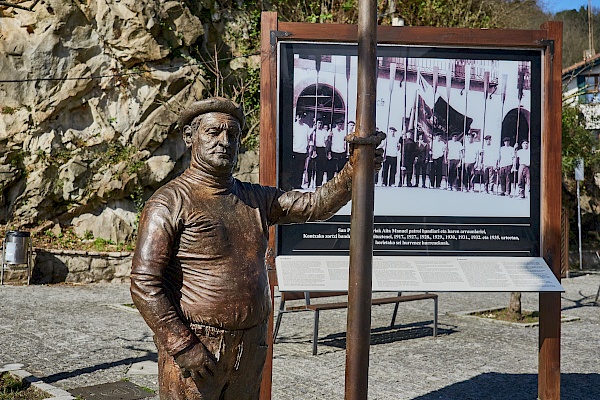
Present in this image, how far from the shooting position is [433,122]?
5703 mm

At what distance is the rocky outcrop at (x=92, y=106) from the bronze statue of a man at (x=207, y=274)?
42.5ft

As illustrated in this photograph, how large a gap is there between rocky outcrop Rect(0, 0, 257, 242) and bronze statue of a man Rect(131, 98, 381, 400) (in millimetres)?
12952

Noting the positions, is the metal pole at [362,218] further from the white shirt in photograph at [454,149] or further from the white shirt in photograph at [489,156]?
the white shirt in photograph at [489,156]

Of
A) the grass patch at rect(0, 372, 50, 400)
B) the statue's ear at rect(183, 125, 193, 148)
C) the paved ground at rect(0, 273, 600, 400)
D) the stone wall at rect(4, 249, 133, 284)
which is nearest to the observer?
the statue's ear at rect(183, 125, 193, 148)

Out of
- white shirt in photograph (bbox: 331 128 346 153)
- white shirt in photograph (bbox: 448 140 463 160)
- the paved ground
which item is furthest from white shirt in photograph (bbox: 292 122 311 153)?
the paved ground

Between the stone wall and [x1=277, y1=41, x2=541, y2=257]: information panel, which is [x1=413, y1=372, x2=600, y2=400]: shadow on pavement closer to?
[x1=277, y1=41, x2=541, y2=257]: information panel

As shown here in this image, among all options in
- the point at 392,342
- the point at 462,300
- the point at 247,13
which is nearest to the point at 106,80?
the point at 247,13

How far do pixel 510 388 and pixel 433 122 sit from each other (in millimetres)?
2763

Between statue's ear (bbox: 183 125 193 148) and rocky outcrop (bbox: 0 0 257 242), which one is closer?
statue's ear (bbox: 183 125 193 148)

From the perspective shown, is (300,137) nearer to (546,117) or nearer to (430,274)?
(430,274)

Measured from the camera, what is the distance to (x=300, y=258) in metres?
5.35

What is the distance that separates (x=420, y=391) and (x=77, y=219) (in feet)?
38.1

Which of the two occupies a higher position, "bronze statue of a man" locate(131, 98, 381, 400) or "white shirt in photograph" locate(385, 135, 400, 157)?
"white shirt in photograph" locate(385, 135, 400, 157)

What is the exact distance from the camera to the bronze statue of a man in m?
3.11
